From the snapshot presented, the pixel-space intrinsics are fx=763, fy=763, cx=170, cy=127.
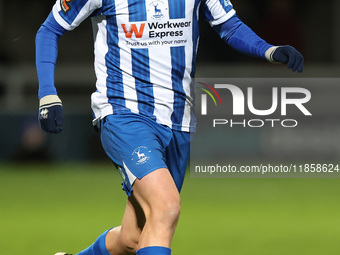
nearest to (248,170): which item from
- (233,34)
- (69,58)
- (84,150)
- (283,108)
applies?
(283,108)

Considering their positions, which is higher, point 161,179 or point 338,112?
point 161,179

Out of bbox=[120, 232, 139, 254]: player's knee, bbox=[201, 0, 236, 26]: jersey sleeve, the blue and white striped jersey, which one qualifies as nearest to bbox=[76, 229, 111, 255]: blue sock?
bbox=[120, 232, 139, 254]: player's knee

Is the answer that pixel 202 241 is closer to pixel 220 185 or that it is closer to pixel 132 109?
pixel 132 109

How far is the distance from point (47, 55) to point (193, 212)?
11.3 ft

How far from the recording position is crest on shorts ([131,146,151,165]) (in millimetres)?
3240

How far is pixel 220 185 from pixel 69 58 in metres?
3.18

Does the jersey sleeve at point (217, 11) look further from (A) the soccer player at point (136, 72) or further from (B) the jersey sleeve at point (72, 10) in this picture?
(B) the jersey sleeve at point (72, 10)

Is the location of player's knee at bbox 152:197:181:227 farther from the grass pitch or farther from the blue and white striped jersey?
the grass pitch

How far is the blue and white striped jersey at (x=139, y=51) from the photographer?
3.49m

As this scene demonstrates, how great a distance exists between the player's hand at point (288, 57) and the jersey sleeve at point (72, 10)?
0.83m

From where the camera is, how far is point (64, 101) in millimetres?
9914

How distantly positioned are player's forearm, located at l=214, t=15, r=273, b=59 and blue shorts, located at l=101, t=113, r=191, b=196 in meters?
0.52

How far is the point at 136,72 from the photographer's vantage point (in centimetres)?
351

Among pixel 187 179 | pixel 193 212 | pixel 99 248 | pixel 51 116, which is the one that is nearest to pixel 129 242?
pixel 99 248
